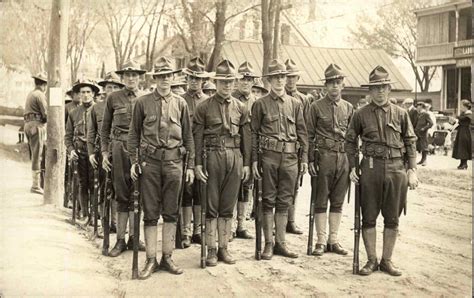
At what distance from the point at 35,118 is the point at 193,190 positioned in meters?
4.89

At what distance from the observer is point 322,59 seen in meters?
27.9

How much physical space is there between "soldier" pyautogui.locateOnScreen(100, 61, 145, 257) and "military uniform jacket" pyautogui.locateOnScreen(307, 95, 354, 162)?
2420 mm

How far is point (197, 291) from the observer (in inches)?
217

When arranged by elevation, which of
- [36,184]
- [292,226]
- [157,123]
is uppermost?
[157,123]

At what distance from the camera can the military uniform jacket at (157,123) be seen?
20.0 ft

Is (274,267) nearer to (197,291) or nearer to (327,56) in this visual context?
(197,291)

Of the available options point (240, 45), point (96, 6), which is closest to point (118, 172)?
point (96, 6)

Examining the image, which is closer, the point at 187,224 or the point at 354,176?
the point at 354,176

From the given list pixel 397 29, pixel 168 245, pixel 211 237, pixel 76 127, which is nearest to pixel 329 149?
pixel 211 237

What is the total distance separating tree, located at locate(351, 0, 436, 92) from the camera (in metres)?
13.7

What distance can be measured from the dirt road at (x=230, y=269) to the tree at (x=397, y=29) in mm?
6796

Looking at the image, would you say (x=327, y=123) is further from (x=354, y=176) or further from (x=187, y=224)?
(x=187, y=224)

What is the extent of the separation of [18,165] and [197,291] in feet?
37.1

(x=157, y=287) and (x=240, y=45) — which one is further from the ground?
(x=240, y=45)
